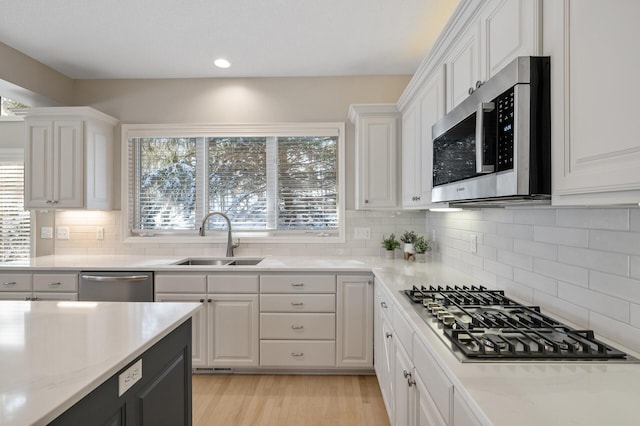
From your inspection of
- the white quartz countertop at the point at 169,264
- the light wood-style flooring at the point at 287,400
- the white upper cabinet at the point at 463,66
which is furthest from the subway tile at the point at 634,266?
the white quartz countertop at the point at 169,264

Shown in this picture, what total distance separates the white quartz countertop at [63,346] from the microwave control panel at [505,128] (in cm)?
132

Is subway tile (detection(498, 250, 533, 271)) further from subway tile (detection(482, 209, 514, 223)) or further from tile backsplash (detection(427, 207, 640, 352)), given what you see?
subway tile (detection(482, 209, 514, 223))

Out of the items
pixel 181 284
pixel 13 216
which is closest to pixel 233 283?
pixel 181 284

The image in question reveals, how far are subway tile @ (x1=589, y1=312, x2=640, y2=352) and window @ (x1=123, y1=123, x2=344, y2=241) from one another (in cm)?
239

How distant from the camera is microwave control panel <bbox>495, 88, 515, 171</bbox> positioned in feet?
3.69

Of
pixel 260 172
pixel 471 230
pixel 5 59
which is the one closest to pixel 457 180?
pixel 471 230

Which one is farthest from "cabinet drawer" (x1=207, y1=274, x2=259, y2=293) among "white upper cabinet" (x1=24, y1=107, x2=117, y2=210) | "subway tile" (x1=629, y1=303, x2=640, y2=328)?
"subway tile" (x1=629, y1=303, x2=640, y2=328)

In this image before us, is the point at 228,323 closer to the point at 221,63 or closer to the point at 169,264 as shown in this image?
the point at 169,264

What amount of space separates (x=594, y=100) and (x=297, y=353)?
101 inches

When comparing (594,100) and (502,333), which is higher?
(594,100)

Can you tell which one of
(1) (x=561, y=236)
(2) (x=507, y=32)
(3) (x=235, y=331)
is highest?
(2) (x=507, y=32)

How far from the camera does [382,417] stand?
93.0 inches

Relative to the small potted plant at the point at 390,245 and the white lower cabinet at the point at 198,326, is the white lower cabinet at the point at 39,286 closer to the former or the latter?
the white lower cabinet at the point at 198,326

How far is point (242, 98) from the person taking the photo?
141 inches
